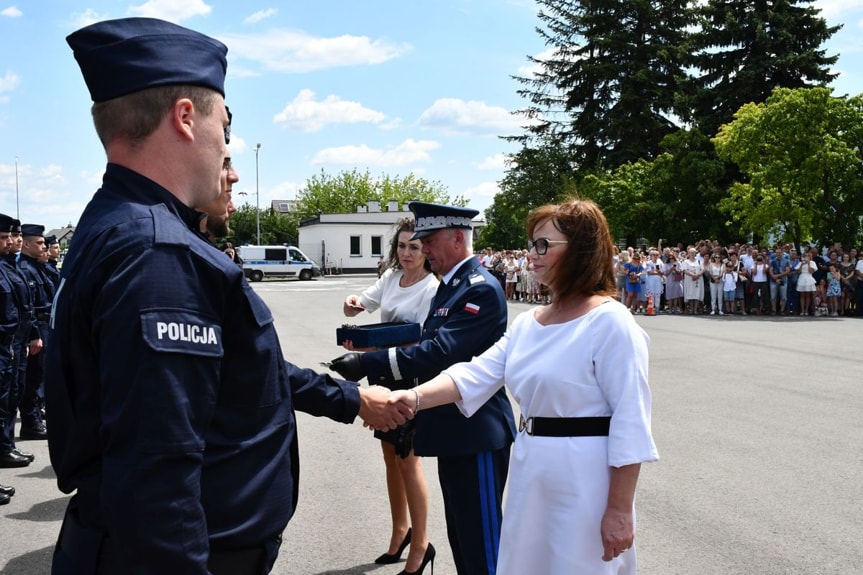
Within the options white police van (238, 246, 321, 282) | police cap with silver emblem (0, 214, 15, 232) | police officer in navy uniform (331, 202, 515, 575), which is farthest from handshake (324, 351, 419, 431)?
white police van (238, 246, 321, 282)

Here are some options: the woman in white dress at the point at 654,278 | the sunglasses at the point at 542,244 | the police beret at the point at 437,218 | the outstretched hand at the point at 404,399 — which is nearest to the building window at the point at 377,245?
the woman in white dress at the point at 654,278

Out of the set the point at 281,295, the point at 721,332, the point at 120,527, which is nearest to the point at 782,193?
the point at 721,332

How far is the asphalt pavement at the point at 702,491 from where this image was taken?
14.9 feet

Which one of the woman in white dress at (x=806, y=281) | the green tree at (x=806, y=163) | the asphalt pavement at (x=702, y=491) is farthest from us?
the green tree at (x=806, y=163)

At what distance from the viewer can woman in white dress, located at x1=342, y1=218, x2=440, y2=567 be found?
4461 mm

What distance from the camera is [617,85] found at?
47.7 metres

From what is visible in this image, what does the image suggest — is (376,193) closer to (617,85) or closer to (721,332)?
(617,85)

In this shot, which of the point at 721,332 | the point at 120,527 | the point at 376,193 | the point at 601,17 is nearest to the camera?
the point at 120,527

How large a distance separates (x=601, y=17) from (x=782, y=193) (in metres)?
27.5

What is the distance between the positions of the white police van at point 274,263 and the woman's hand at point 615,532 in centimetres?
4626

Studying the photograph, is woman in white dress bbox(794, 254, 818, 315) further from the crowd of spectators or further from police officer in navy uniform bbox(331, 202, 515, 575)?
police officer in navy uniform bbox(331, 202, 515, 575)

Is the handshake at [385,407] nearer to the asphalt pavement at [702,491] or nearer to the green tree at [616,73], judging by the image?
the asphalt pavement at [702,491]

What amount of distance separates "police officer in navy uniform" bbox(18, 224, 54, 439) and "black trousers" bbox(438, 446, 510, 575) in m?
5.93

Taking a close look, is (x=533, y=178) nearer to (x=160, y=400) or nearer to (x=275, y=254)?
(x=275, y=254)
